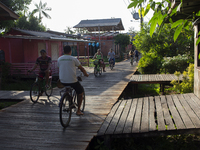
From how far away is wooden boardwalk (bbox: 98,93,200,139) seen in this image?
14.5 feet

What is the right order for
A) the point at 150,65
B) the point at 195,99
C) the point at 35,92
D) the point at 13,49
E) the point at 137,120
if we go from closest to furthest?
the point at 137,120
the point at 195,99
the point at 35,92
the point at 150,65
the point at 13,49

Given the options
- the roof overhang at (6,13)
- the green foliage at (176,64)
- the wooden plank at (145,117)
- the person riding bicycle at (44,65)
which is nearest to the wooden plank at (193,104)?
the wooden plank at (145,117)

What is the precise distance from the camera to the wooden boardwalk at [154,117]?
4.41 m

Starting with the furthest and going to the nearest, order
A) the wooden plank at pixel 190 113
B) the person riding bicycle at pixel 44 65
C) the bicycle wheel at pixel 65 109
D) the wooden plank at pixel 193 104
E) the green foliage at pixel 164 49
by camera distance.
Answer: the green foliage at pixel 164 49 → the person riding bicycle at pixel 44 65 → the wooden plank at pixel 193 104 → the bicycle wheel at pixel 65 109 → the wooden plank at pixel 190 113

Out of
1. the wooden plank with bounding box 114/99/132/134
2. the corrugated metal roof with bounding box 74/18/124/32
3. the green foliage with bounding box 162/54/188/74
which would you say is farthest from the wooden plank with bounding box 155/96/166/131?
the corrugated metal roof with bounding box 74/18/124/32

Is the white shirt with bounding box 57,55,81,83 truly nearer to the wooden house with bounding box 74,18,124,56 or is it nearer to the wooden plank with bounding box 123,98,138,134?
the wooden plank with bounding box 123,98,138,134

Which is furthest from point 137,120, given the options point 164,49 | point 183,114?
point 164,49

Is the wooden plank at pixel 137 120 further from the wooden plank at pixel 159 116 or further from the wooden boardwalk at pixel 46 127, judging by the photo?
the wooden boardwalk at pixel 46 127

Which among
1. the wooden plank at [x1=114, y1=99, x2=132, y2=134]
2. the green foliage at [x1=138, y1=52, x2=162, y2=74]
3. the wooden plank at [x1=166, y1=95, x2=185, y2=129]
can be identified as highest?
the green foliage at [x1=138, y1=52, x2=162, y2=74]

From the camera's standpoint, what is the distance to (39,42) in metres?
20.0

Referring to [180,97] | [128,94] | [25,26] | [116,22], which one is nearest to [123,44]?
[116,22]

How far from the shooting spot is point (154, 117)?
17.5 feet

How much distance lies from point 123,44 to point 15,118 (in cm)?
3439

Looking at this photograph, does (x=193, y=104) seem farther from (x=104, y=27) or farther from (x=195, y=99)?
(x=104, y=27)
